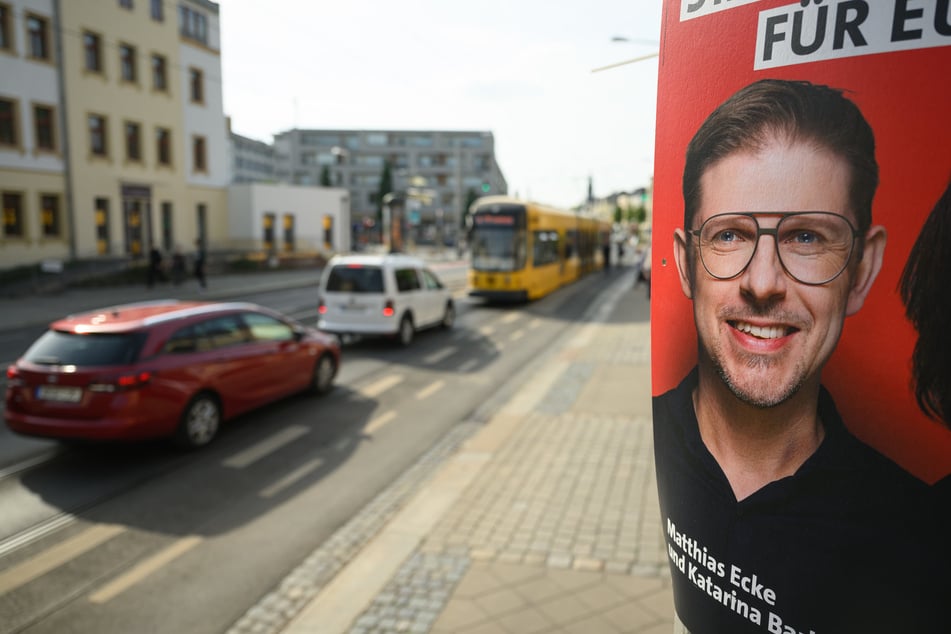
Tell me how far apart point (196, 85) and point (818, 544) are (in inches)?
1607

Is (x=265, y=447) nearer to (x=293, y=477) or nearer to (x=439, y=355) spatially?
(x=293, y=477)

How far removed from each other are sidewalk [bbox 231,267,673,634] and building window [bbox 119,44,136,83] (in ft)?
102

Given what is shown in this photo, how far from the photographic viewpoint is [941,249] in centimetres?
137

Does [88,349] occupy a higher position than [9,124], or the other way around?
[9,124]

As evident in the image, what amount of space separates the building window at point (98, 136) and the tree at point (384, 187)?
6241 cm

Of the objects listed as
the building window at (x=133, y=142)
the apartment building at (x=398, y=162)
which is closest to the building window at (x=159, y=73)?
the building window at (x=133, y=142)

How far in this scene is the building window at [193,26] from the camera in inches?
1362

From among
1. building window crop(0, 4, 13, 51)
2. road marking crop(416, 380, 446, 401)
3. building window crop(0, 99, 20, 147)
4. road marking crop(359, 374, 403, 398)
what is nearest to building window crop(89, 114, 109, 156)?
building window crop(0, 99, 20, 147)

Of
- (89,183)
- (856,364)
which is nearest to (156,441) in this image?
(856,364)

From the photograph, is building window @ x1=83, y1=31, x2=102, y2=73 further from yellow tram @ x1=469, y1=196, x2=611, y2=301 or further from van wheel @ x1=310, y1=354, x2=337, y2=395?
van wheel @ x1=310, y1=354, x2=337, y2=395

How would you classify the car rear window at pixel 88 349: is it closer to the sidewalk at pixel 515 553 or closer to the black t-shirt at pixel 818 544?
the sidewalk at pixel 515 553

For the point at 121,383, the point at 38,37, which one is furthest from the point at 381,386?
the point at 38,37

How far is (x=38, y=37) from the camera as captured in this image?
2805 centimetres

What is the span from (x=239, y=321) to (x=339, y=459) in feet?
8.01
